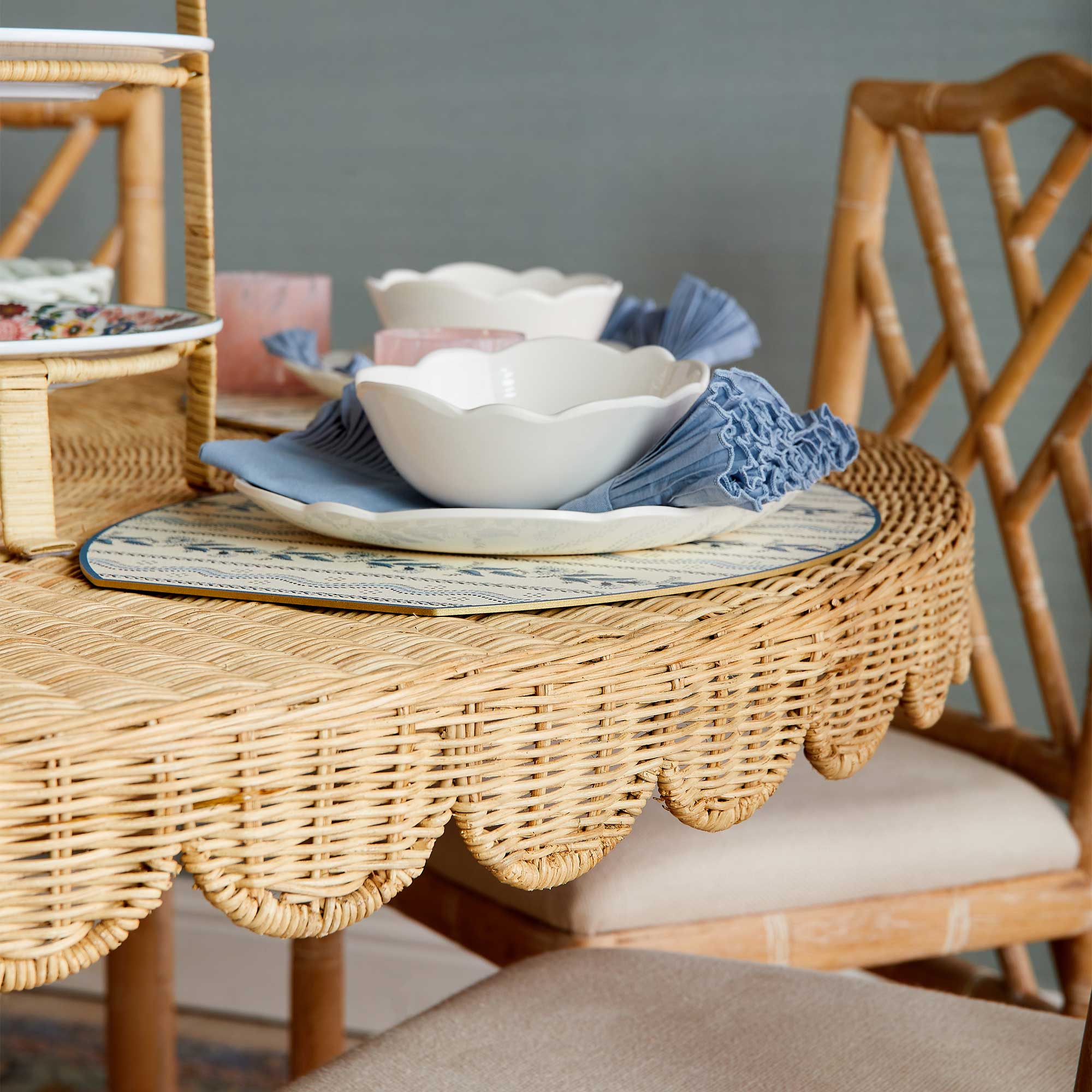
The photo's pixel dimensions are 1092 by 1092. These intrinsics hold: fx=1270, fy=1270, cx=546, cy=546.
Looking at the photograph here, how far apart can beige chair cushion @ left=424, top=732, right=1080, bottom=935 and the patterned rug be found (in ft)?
2.95

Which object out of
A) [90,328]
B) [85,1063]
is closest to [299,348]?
[90,328]

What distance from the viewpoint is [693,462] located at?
54 cm

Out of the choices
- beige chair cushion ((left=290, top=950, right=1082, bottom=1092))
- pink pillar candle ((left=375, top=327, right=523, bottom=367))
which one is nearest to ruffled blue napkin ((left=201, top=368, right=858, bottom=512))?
pink pillar candle ((left=375, top=327, right=523, bottom=367))

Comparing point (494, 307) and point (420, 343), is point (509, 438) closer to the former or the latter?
point (420, 343)

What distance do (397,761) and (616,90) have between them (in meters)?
1.29

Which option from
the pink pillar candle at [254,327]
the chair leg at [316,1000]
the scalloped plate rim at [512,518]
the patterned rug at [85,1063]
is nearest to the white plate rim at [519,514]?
the scalloped plate rim at [512,518]

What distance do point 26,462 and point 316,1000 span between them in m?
0.74

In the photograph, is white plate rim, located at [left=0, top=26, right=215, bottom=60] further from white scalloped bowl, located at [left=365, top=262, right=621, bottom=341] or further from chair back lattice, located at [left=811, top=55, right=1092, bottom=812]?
chair back lattice, located at [left=811, top=55, right=1092, bottom=812]

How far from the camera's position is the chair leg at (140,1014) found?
1258 mm

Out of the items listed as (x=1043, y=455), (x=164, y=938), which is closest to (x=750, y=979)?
(x=1043, y=455)

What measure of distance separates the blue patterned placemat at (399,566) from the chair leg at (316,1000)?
0.63 m

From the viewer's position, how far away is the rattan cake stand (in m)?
0.55

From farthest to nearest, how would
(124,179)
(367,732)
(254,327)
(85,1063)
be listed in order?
(85,1063)
(124,179)
(254,327)
(367,732)

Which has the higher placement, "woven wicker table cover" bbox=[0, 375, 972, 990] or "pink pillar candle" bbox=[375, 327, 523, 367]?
"pink pillar candle" bbox=[375, 327, 523, 367]
